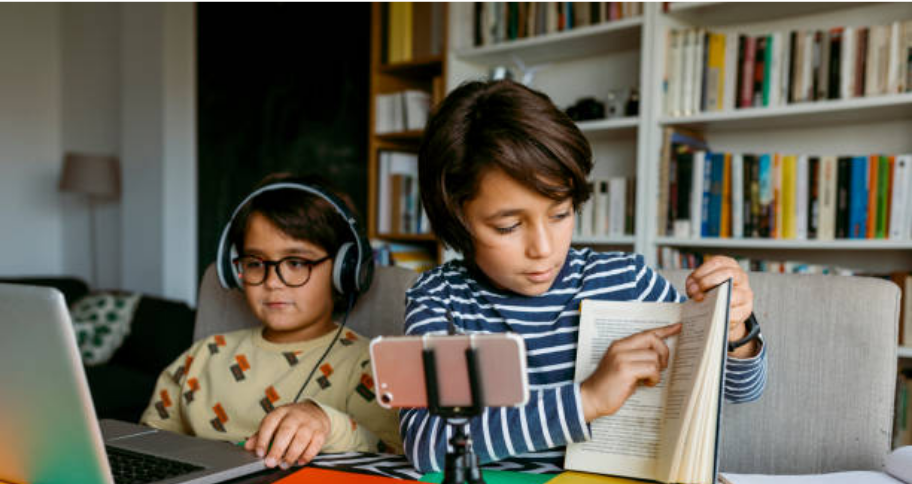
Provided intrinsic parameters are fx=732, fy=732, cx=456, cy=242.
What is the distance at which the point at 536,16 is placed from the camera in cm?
256

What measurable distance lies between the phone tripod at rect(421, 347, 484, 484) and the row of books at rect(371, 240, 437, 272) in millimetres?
2264

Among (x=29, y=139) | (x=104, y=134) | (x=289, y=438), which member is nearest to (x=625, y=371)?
(x=289, y=438)

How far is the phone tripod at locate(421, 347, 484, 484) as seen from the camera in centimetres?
51

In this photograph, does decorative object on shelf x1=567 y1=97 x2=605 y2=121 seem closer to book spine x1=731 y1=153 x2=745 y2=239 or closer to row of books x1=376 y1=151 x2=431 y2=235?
book spine x1=731 y1=153 x2=745 y2=239

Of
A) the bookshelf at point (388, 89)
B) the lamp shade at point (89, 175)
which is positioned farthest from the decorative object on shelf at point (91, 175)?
the bookshelf at point (388, 89)

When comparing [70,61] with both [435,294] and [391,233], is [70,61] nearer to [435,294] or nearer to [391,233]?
[391,233]

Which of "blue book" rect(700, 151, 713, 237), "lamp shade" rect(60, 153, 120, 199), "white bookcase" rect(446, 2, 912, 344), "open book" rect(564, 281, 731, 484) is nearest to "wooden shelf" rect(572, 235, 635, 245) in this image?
"white bookcase" rect(446, 2, 912, 344)

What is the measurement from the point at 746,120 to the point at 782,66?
0.58 feet

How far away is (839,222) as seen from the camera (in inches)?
79.8

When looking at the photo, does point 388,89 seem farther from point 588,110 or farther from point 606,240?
point 606,240

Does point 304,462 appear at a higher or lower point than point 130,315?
higher

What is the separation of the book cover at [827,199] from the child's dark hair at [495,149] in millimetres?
1414

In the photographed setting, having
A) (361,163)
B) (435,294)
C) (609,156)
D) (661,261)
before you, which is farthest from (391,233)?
(435,294)

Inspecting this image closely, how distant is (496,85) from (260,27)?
304 centimetres
